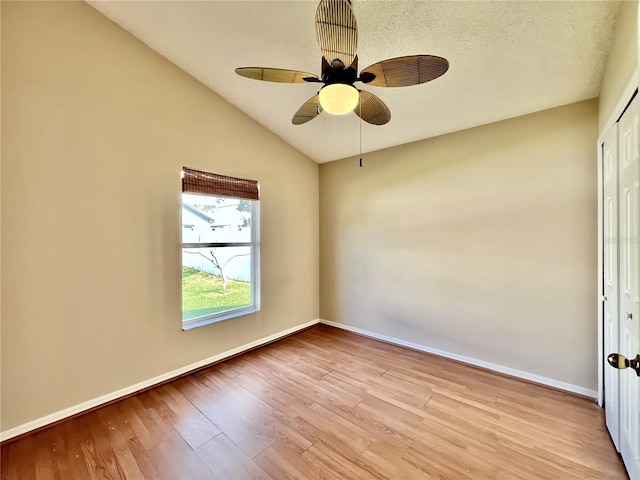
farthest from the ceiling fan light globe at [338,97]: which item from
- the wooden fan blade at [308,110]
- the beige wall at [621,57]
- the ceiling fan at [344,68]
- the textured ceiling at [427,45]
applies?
the beige wall at [621,57]

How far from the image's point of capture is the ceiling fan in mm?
1167

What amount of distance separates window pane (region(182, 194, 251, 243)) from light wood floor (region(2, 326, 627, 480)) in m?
1.39

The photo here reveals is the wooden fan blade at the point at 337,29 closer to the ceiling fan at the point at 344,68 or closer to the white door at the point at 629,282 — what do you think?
the ceiling fan at the point at 344,68

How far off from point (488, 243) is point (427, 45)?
1.83 m

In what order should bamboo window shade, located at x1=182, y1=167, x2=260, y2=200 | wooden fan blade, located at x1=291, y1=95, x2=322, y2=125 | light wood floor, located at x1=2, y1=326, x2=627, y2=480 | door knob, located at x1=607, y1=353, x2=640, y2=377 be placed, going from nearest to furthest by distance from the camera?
door knob, located at x1=607, y1=353, x2=640, y2=377 < light wood floor, located at x1=2, y1=326, x2=627, y2=480 < wooden fan blade, located at x1=291, y1=95, x2=322, y2=125 < bamboo window shade, located at x1=182, y1=167, x2=260, y2=200

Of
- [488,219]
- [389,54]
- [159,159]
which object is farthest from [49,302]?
[488,219]

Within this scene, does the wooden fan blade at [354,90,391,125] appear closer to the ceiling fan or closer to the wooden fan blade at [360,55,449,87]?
the ceiling fan

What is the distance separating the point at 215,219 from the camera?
2910 millimetres

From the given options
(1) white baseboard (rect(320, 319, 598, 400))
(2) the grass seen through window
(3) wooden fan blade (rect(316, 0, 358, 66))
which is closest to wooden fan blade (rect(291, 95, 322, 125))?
(3) wooden fan blade (rect(316, 0, 358, 66))

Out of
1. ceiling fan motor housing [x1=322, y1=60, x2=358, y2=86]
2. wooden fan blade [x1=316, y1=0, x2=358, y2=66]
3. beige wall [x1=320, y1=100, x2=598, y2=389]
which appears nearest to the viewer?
wooden fan blade [x1=316, y1=0, x2=358, y2=66]

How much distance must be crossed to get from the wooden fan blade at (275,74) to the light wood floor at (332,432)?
2.26m

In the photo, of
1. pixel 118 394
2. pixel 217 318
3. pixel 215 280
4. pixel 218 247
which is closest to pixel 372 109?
pixel 218 247

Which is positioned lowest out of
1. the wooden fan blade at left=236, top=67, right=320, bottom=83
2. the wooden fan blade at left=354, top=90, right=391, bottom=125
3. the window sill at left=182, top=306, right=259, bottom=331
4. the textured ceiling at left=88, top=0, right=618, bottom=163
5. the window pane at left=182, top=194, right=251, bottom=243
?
the window sill at left=182, top=306, right=259, bottom=331

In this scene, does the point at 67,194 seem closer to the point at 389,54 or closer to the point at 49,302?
the point at 49,302
